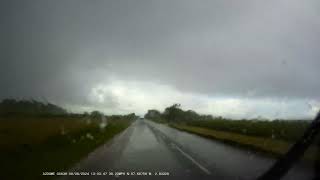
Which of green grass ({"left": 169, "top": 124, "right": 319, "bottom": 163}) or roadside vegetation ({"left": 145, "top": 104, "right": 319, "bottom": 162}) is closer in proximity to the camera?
green grass ({"left": 169, "top": 124, "right": 319, "bottom": 163})

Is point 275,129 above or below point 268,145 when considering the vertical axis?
above

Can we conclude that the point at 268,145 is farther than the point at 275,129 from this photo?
No

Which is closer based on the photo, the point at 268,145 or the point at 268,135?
the point at 268,145

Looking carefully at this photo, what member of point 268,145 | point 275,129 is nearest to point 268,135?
point 275,129

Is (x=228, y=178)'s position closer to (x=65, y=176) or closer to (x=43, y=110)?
(x=65, y=176)

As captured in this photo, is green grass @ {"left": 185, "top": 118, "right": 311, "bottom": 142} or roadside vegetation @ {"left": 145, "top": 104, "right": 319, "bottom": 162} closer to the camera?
roadside vegetation @ {"left": 145, "top": 104, "right": 319, "bottom": 162}

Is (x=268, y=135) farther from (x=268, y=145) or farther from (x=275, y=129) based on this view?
(x=268, y=145)

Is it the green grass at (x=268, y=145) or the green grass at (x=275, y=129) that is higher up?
the green grass at (x=275, y=129)

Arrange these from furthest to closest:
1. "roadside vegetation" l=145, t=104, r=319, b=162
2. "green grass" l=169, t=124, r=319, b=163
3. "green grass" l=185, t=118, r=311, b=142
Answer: "green grass" l=185, t=118, r=311, b=142 → "roadside vegetation" l=145, t=104, r=319, b=162 → "green grass" l=169, t=124, r=319, b=163

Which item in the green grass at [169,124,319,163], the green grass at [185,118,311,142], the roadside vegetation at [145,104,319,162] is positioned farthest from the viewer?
the green grass at [185,118,311,142]

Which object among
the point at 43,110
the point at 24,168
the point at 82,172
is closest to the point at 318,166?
the point at 82,172

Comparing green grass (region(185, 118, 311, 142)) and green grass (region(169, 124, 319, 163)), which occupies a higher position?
green grass (region(185, 118, 311, 142))

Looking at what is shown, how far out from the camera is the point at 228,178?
1316 centimetres

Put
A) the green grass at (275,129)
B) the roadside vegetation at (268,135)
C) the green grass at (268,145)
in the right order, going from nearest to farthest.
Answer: the green grass at (268,145) → the roadside vegetation at (268,135) → the green grass at (275,129)
